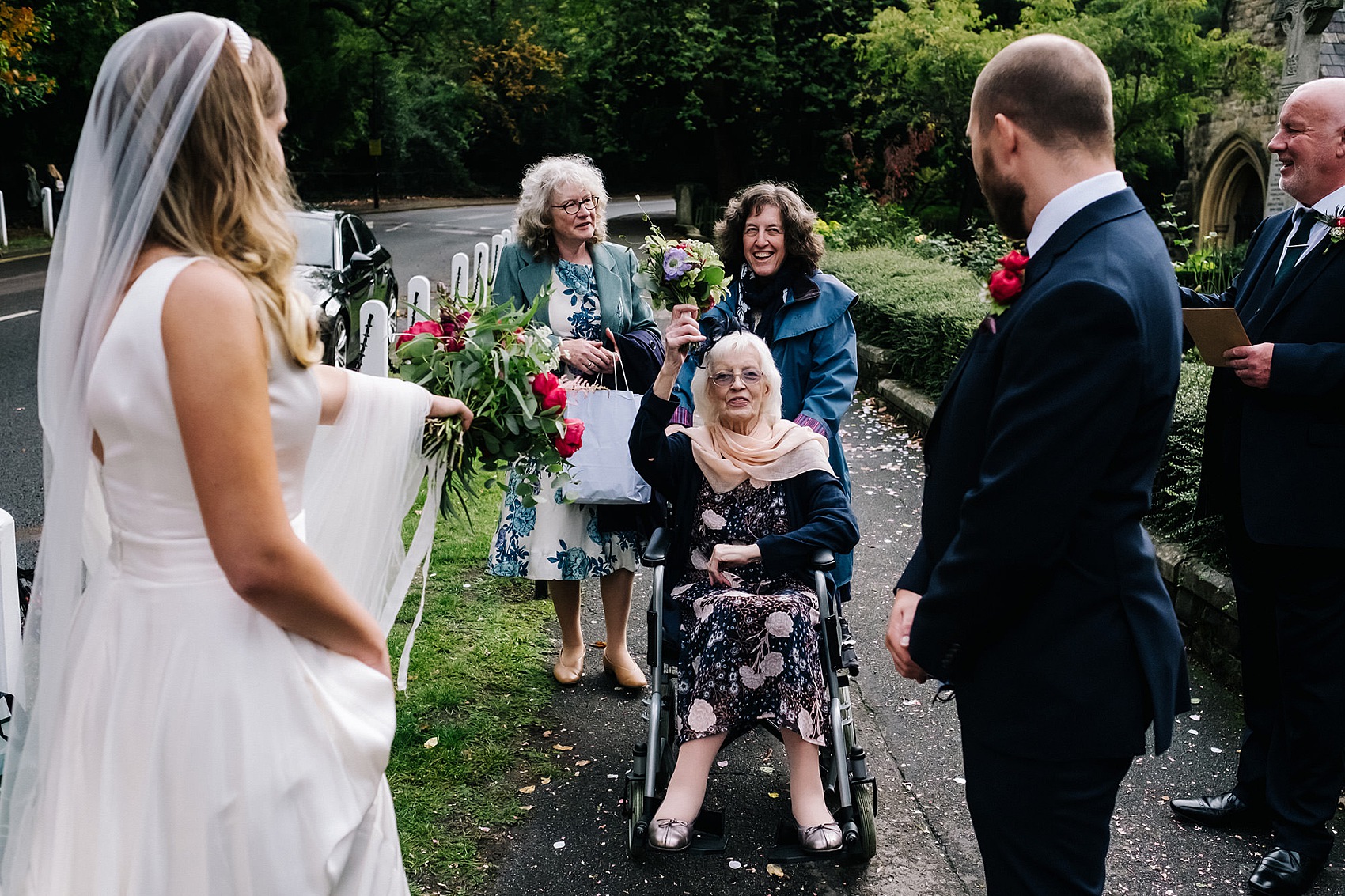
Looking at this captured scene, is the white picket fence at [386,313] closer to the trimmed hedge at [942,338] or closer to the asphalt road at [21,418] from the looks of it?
the trimmed hedge at [942,338]

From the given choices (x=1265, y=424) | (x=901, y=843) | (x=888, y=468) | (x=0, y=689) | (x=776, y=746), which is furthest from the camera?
(x=888, y=468)

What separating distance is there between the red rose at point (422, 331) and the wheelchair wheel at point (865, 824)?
6.46ft

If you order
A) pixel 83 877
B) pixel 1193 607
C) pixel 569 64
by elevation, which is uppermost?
pixel 569 64

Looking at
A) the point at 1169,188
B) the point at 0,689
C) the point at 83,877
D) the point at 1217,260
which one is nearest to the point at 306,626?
the point at 83,877

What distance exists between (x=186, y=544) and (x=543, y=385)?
4.24 ft

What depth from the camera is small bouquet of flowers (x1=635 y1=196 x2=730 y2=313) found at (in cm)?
429

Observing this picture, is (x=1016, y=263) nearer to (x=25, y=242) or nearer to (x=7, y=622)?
(x=7, y=622)

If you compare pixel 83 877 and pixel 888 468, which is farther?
pixel 888 468

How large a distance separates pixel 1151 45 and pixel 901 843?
55.1ft

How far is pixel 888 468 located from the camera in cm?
864

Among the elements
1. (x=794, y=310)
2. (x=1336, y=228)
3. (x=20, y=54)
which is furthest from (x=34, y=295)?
(x=1336, y=228)

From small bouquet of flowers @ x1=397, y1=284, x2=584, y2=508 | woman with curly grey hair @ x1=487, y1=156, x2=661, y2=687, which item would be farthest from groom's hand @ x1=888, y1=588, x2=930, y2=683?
woman with curly grey hair @ x1=487, y1=156, x2=661, y2=687

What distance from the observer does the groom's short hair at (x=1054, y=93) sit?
212cm

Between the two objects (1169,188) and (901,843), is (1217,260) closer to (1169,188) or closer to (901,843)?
(901,843)
